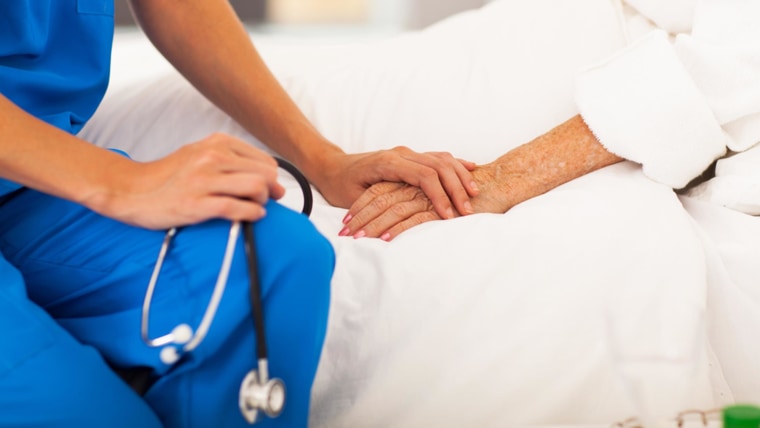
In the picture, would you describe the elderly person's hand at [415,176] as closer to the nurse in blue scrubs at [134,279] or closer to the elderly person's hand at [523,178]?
the elderly person's hand at [523,178]

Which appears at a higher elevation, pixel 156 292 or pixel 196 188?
pixel 196 188

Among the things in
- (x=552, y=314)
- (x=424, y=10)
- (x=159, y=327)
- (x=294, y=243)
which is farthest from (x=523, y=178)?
(x=424, y=10)

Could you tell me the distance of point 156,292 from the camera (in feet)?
2.63

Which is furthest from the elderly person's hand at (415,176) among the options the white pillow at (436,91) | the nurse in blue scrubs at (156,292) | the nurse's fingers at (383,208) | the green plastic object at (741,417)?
the green plastic object at (741,417)

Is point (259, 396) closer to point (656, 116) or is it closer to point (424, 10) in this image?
point (656, 116)

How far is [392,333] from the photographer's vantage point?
37.4 inches

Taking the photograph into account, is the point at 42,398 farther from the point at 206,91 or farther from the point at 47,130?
the point at 206,91

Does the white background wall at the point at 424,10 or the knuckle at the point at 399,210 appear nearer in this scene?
the knuckle at the point at 399,210

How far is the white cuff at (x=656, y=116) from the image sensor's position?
109cm

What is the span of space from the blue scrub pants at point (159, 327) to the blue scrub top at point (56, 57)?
19 cm

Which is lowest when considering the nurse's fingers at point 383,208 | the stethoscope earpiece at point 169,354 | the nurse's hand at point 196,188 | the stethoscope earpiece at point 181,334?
the nurse's fingers at point 383,208

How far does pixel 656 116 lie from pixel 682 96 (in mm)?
42

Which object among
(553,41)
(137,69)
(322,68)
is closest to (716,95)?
(553,41)

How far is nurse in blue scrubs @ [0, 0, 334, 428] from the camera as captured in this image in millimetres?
759
